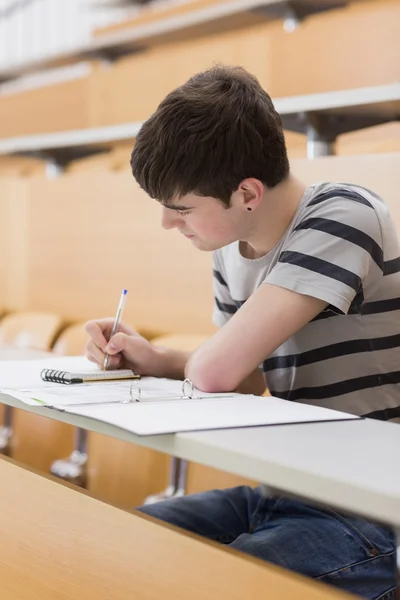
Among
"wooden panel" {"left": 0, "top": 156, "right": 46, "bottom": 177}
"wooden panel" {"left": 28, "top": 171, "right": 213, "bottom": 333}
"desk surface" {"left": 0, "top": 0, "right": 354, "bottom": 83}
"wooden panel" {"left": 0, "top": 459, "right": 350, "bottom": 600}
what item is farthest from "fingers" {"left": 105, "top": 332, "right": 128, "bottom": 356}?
"wooden panel" {"left": 0, "top": 156, "right": 46, "bottom": 177}

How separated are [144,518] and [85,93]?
7.70 ft

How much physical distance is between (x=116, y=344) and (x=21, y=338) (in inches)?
37.6

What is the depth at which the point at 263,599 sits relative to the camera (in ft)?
2.04

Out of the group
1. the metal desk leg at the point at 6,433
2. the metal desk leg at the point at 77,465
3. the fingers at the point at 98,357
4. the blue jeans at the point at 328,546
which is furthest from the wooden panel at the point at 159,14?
the blue jeans at the point at 328,546

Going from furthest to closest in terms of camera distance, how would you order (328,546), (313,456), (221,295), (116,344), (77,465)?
(77,465)
(221,295)
(116,344)
(328,546)
(313,456)

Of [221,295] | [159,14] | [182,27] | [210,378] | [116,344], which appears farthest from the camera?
[159,14]

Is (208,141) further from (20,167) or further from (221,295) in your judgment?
(20,167)

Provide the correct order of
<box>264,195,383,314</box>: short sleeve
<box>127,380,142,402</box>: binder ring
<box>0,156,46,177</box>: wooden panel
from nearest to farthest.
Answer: <box>127,380,142,402</box>: binder ring < <box>264,195,383,314</box>: short sleeve < <box>0,156,46,177</box>: wooden panel

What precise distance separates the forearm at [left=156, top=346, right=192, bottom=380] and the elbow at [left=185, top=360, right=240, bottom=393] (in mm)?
147

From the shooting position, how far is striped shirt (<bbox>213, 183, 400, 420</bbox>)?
0.98m

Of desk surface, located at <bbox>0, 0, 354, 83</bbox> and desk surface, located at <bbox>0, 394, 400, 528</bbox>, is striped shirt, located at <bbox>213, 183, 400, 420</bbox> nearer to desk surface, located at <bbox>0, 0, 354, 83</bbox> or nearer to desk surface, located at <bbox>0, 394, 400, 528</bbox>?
desk surface, located at <bbox>0, 394, 400, 528</bbox>

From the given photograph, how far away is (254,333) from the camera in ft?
3.10

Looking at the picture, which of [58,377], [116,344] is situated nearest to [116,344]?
[116,344]

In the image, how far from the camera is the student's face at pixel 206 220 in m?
1.01
